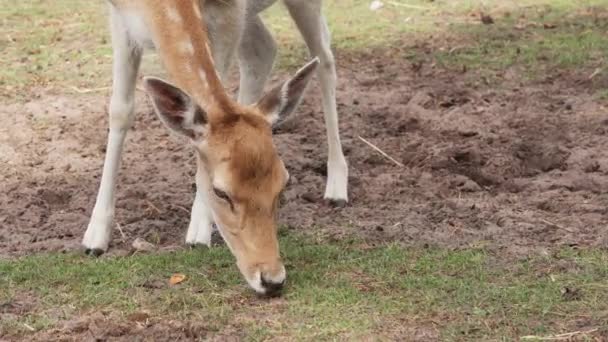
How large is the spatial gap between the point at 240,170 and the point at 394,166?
252 cm

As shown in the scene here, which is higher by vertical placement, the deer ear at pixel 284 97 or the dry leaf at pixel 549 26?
the deer ear at pixel 284 97

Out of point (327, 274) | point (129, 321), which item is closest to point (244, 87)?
point (327, 274)

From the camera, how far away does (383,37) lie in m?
10.2

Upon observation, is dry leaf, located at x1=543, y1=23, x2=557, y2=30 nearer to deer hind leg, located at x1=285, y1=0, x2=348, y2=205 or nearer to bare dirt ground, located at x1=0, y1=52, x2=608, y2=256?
bare dirt ground, located at x1=0, y1=52, x2=608, y2=256

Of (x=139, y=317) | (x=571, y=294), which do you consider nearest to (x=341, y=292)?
(x=139, y=317)

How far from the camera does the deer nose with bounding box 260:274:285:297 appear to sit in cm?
501

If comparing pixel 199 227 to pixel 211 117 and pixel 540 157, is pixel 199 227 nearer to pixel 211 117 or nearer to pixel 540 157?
pixel 211 117

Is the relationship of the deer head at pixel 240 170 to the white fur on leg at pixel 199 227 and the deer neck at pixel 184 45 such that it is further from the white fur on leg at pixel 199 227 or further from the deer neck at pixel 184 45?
the white fur on leg at pixel 199 227

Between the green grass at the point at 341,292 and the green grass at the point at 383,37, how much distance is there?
134 inches

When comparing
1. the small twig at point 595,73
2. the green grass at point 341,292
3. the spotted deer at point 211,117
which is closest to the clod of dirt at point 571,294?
the green grass at point 341,292

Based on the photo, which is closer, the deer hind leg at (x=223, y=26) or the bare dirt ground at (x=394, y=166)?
the deer hind leg at (x=223, y=26)

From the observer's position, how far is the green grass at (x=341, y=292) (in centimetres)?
483

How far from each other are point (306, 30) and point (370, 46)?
2.82 metres

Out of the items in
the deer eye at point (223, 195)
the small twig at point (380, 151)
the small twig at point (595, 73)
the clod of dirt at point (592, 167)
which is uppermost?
the deer eye at point (223, 195)
